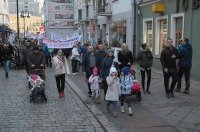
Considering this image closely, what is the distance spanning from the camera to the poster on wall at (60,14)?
163ft

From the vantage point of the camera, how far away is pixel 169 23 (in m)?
16.6

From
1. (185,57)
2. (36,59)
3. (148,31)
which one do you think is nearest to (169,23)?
(148,31)

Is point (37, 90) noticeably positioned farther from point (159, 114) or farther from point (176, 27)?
point (176, 27)

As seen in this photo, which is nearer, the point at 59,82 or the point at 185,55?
the point at 185,55

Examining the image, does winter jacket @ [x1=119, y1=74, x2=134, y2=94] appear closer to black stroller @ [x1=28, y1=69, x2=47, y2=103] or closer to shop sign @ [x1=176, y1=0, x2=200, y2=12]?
black stroller @ [x1=28, y1=69, x2=47, y2=103]

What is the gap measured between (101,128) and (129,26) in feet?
51.2

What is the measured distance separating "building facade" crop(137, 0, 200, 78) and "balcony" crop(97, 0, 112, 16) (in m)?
6.39

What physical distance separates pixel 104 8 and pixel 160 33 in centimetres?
1114

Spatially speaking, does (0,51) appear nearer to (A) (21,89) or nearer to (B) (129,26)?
(A) (21,89)

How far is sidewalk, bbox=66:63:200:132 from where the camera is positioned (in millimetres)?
6941

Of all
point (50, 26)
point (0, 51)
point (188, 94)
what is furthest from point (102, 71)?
point (50, 26)

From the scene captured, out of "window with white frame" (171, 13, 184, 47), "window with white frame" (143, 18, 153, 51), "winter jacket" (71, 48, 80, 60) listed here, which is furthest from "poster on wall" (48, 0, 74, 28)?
"window with white frame" (171, 13, 184, 47)

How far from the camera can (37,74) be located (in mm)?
10812

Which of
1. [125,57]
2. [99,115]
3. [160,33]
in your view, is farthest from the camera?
[160,33]
